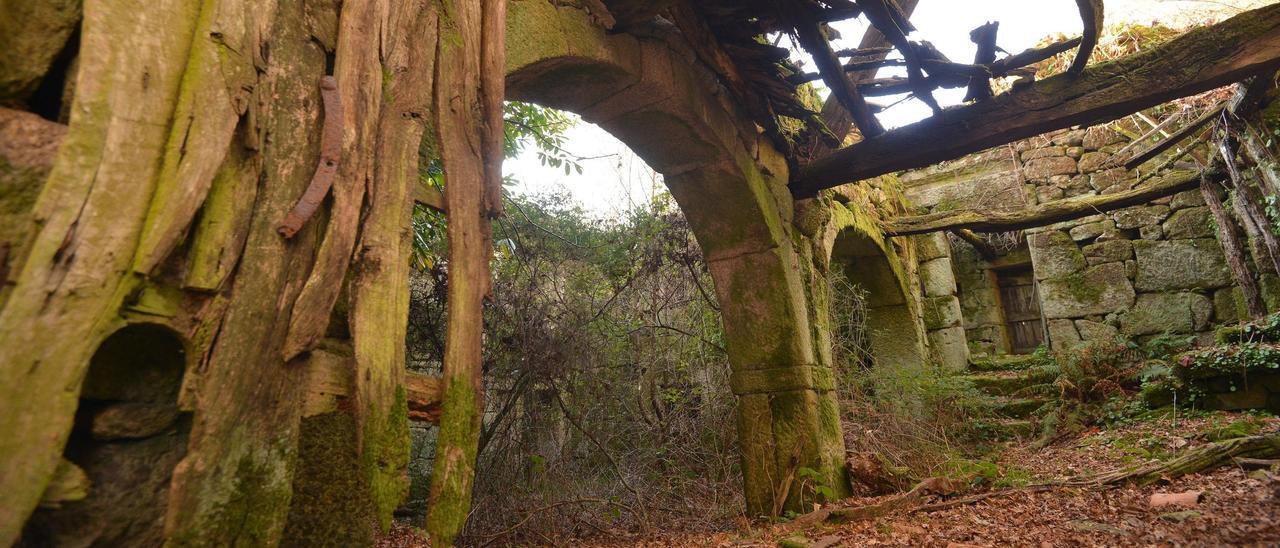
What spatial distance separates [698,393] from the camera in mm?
4379

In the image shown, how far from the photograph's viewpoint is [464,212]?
4.16 feet

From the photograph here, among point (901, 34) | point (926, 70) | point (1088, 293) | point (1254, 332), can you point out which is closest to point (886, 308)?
point (1088, 293)

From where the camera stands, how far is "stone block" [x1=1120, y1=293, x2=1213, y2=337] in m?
6.21

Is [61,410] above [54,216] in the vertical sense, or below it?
below

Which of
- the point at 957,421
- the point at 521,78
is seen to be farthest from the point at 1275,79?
the point at 521,78

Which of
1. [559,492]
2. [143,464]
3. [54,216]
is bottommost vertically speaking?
[559,492]

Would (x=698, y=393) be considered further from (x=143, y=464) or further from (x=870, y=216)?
(x=143, y=464)

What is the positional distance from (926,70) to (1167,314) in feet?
16.6

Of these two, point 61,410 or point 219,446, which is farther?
point 219,446

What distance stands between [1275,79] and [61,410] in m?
5.91

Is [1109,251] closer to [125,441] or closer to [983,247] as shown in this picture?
[983,247]

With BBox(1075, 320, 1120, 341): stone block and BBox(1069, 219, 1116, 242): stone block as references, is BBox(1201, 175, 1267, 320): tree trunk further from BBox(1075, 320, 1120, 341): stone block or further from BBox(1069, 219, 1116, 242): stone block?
BBox(1069, 219, 1116, 242): stone block

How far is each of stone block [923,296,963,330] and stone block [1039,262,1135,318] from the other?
98cm

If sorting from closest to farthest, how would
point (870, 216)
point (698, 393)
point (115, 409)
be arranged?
1. point (115, 409)
2. point (698, 393)
3. point (870, 216)
